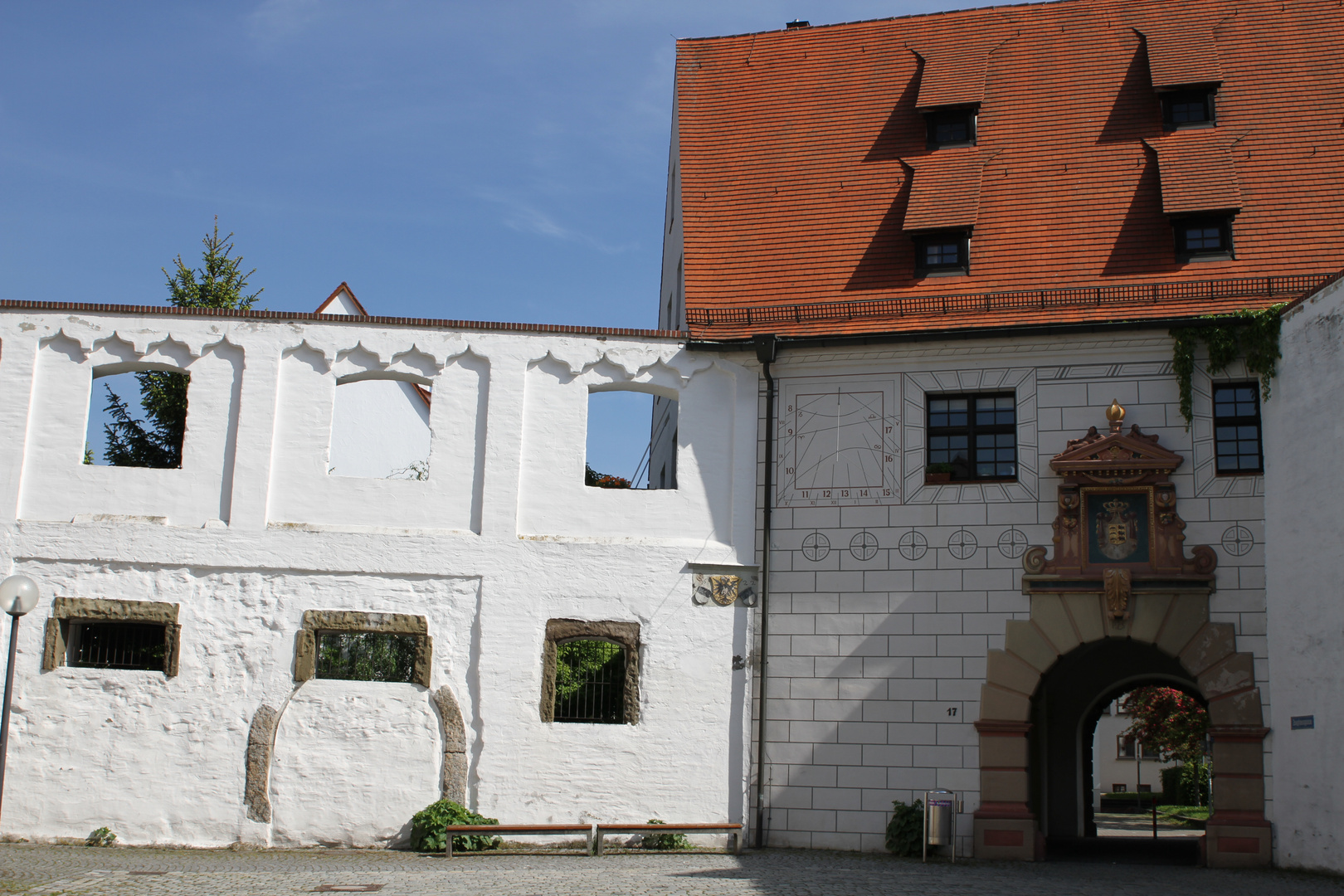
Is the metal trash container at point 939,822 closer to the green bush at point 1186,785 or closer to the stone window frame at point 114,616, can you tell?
the stone window frame at point 114,616

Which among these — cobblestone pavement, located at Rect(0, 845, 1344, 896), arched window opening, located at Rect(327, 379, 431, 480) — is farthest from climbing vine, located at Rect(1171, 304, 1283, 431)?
arched window opening, located at Rect(327, 379, 431, 480)

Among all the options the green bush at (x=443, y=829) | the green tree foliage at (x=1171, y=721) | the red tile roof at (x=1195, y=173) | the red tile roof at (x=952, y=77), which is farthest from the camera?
the green tree foliage at (x=1171, y=721)

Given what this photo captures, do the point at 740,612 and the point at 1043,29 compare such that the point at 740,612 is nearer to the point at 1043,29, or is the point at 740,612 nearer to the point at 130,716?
the point at 130,716

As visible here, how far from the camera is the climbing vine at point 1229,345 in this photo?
1425 centimetres

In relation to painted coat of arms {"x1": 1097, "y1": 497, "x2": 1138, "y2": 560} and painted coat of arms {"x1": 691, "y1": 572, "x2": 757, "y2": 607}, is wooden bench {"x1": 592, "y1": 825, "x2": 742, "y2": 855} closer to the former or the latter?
painted coat of arms {"x1": 691, "y1": 572, "x2": 757, "y2": 607}

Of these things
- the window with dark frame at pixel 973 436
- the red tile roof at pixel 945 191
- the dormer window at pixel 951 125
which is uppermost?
the dormer window at pixel 951 125

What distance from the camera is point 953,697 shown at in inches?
570

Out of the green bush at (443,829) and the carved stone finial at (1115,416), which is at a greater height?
the carved stone finial at (1115,416)

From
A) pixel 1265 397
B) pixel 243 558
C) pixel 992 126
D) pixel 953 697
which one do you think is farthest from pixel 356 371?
pixel 1265 397

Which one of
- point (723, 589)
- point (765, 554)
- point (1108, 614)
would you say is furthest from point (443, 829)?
point (1108, 614)

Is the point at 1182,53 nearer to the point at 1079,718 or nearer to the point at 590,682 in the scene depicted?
the point at 1079,718

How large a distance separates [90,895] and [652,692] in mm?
6080

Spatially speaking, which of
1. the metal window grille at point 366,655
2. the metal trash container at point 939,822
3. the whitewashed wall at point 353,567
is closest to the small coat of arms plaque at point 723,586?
the whitewashed wall at point 353,567

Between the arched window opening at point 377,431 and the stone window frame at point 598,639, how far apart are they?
9.01 m
